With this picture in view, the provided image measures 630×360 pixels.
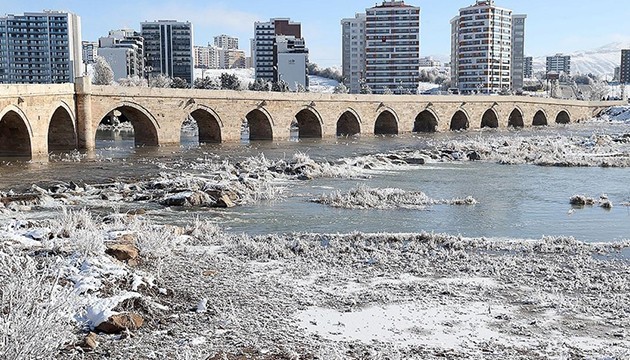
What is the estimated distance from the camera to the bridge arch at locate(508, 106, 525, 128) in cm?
5234

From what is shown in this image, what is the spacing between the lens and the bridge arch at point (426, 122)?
45.7 metres

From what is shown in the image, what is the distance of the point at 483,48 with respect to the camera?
97000 mm

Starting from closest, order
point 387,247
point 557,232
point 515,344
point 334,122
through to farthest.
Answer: point 515,344 < point 387,247 < point 557,232 < point 334,122

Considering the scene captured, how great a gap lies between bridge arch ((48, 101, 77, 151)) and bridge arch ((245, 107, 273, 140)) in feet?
35.8

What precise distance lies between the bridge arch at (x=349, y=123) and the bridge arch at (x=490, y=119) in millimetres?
12284

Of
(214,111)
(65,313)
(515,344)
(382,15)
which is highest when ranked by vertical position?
(382,15)

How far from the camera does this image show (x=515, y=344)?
598 cm

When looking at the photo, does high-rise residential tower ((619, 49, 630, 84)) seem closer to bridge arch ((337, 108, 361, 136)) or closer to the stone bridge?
the stone bridge

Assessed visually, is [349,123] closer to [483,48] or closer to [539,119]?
[539,119]

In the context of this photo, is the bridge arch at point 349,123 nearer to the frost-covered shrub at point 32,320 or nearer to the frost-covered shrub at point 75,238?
the frost-covered shrub at point 75,238

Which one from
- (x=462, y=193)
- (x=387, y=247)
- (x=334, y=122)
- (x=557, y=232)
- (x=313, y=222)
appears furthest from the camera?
(x=334, y=122)

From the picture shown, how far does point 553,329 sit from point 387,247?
11.9 ft

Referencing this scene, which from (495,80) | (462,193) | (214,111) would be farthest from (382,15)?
(462,193)

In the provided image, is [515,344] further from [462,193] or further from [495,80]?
[495,80]
